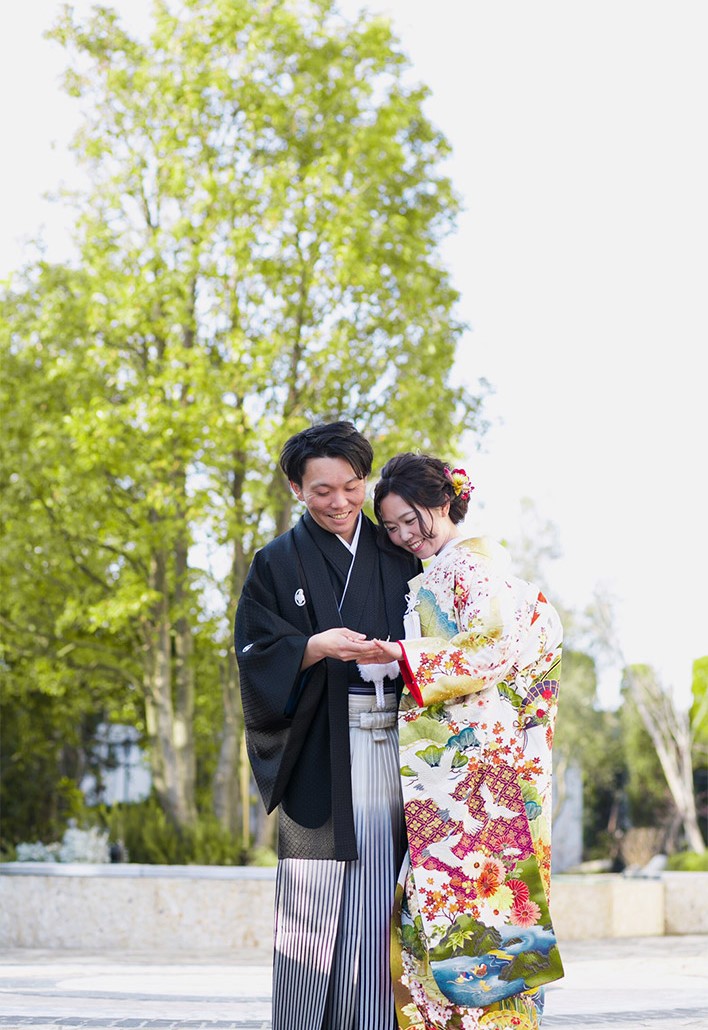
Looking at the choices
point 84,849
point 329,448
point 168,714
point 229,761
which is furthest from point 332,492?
point 168,714

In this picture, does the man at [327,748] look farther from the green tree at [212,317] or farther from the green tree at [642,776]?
the green tree at [642,776]

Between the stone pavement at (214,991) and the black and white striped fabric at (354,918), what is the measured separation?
2.11 m

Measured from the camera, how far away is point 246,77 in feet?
35.1

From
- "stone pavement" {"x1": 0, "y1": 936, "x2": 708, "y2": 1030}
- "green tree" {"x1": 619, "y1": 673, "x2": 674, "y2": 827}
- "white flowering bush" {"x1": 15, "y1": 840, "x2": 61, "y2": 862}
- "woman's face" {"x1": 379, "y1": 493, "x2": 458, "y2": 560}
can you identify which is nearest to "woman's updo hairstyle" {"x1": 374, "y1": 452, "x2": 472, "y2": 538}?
"woman's face" {"x1": 379, "y1": 493, "x2": 458, "y2": 560}

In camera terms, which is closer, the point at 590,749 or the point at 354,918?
the point at 354,918

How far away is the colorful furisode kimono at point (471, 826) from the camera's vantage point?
2.86 meters

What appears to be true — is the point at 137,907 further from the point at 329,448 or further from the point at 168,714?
the point at 329,448

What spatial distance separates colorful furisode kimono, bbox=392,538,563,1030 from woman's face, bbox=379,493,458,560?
5.1 inches

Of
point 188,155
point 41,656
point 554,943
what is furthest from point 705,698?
point 554,943

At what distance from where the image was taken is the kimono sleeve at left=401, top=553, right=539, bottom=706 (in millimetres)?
2869

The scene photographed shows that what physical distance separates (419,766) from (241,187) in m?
8.38

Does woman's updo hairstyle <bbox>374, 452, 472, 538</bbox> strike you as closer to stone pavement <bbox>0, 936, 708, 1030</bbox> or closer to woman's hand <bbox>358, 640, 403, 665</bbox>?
woman's hand <bbox>358, 640, 403, 665</bbox>

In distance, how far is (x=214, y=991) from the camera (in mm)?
6363

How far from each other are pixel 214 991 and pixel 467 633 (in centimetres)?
408
